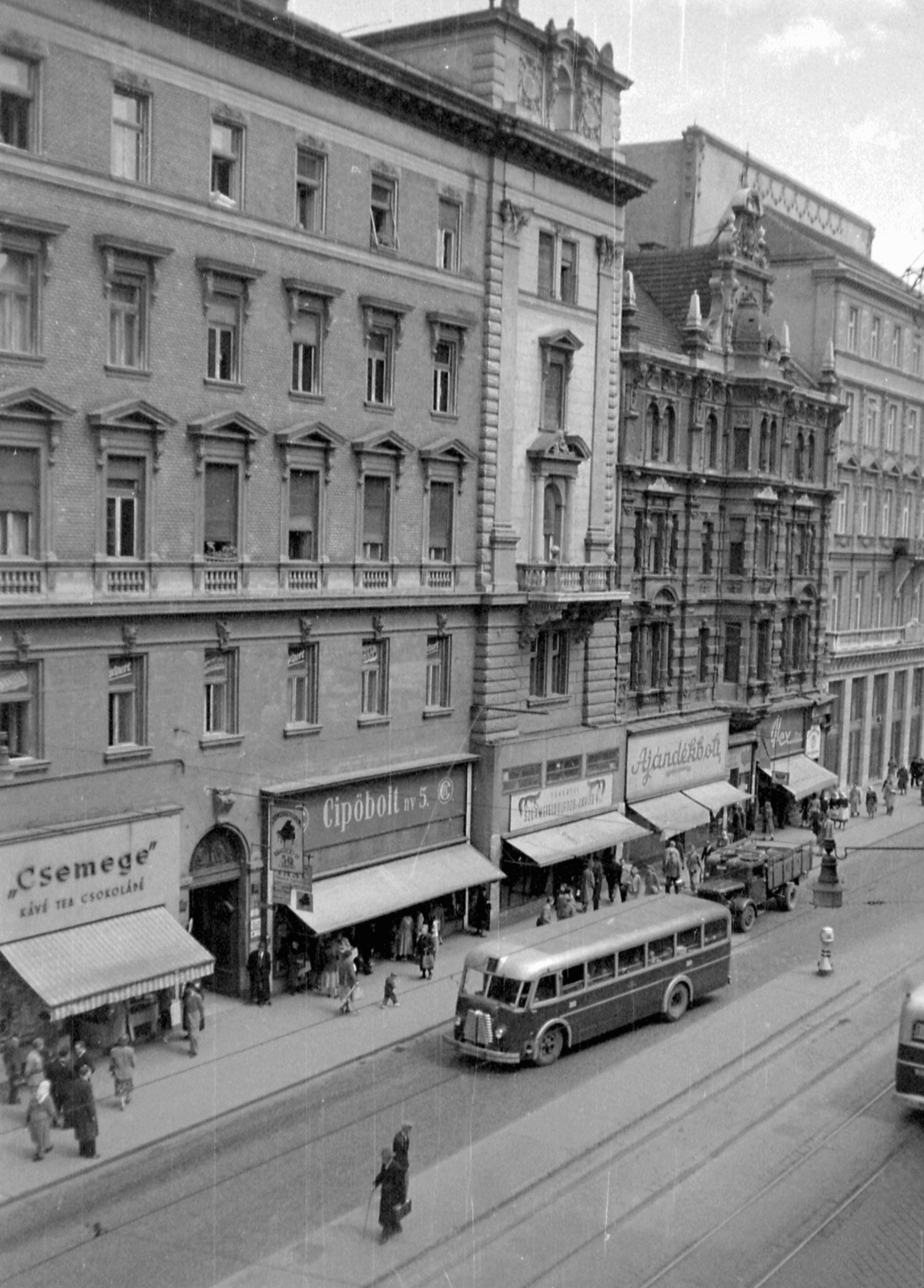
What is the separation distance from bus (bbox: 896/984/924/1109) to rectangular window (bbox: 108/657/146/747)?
15400mm

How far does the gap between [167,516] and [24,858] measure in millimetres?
7454

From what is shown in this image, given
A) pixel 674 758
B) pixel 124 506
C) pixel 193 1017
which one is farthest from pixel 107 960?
pixel 674 758

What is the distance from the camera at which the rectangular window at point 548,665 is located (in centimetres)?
4128

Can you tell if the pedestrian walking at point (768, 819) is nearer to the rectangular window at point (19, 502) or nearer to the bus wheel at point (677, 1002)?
the bus wheel at point (677, 1002)

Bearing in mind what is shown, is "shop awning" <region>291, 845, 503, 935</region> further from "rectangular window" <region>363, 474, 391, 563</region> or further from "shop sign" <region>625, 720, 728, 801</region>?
"shop sign" <region>625, 720, 728, 801</region>

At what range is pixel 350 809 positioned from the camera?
1357 inches

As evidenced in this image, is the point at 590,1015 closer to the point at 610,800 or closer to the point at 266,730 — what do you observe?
the point at 266,730

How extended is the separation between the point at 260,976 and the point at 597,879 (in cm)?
1349

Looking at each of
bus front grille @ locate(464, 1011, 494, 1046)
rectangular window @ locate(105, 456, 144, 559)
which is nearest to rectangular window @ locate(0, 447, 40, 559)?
rectangular window @ locate(105, 456, 144, 559)

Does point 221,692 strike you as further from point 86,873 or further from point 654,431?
point 654,431

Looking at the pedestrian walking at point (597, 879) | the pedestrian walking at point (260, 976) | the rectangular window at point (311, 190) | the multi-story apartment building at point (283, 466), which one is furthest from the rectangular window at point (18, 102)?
the pedestrian walking at point (597, 879)

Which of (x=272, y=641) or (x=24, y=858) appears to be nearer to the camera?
(x=24, y=858)

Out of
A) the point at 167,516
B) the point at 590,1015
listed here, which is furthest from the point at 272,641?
the point at 590,1015

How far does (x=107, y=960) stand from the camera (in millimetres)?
27234
